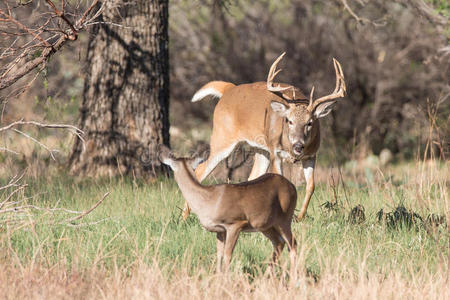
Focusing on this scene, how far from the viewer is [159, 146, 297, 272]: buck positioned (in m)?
4.23

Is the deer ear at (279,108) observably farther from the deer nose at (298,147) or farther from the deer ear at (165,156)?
the deer ear at (165,156)

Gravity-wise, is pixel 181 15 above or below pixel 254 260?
above

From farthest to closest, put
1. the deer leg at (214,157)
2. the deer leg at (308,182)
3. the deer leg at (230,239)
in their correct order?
the deer leg at (214,157) → the deer leg at (308,182) → the deer leg at (230,239)

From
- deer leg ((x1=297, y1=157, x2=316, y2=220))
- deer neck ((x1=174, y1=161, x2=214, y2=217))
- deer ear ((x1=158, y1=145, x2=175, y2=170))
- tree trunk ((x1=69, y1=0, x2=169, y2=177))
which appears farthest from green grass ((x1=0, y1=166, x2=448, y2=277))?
tree trunk ((x1=69, y1=0, x2=169, y2=177))

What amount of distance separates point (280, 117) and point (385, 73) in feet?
25.6

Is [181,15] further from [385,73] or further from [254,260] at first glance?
[254,260]

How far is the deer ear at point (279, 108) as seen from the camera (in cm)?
741

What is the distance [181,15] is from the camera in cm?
1580

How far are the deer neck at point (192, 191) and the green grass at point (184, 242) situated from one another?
39 cm

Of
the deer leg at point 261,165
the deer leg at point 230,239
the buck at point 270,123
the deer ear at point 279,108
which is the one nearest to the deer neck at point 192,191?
the deer leg at point 230,239

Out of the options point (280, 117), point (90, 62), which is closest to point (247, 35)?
point (90, 62)

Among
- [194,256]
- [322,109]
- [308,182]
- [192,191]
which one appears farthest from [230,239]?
[322,109]

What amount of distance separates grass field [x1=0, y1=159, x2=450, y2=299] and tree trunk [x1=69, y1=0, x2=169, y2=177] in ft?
6.47

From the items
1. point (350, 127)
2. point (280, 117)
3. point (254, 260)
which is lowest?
point (350, 127)
